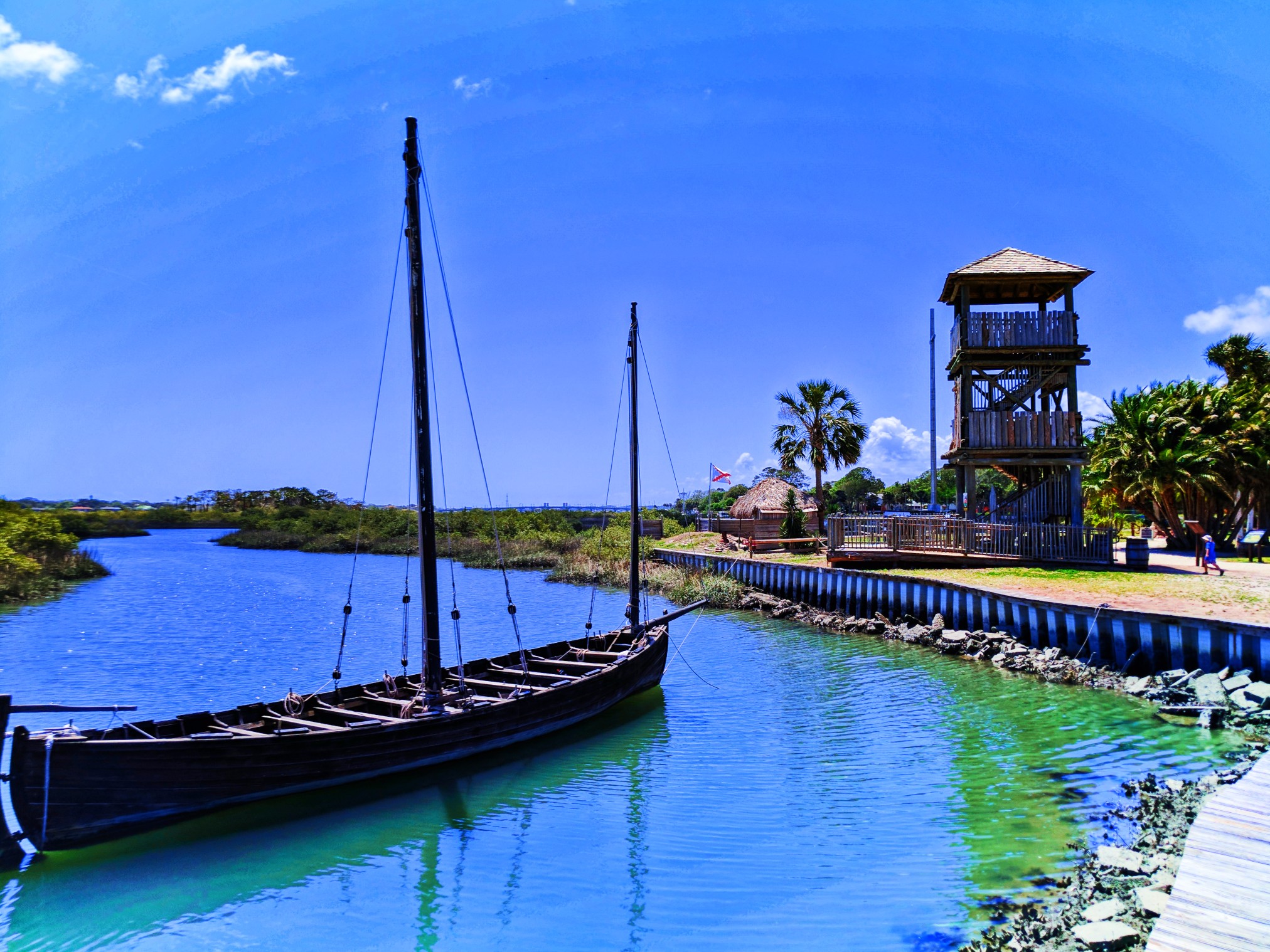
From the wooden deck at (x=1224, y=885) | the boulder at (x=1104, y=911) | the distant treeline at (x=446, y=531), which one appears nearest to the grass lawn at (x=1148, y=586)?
the wooden deck at (x=1224, y=885)

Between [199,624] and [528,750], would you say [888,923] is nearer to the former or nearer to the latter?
[528,750]

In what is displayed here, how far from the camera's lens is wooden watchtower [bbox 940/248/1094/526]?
89.6 feet

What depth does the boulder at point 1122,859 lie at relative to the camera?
7.94m

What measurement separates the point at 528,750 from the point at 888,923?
27.8 ft

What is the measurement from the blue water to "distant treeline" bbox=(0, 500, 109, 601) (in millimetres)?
22683

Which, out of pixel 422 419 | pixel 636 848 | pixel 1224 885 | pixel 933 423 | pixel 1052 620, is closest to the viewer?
pixel 1224 885

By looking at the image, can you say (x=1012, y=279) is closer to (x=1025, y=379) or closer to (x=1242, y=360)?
(x=1025, y=379)

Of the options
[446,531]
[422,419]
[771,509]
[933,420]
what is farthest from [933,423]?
[446,531]

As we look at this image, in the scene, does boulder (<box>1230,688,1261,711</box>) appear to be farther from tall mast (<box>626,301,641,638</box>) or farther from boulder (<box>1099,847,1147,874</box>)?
tall mast (<box>626,301,641,638</box>)

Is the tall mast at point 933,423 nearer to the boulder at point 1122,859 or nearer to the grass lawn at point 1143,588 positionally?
the grass lawn at point 1143,588

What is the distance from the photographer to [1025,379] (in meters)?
28.6

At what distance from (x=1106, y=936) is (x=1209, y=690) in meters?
12.3

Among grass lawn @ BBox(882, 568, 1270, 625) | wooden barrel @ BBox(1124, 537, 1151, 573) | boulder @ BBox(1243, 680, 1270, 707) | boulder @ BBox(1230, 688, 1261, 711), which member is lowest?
boulder @ BBox(1230, 688, 1261, 711)

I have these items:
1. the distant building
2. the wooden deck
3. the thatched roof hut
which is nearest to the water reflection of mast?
the wooden deck
